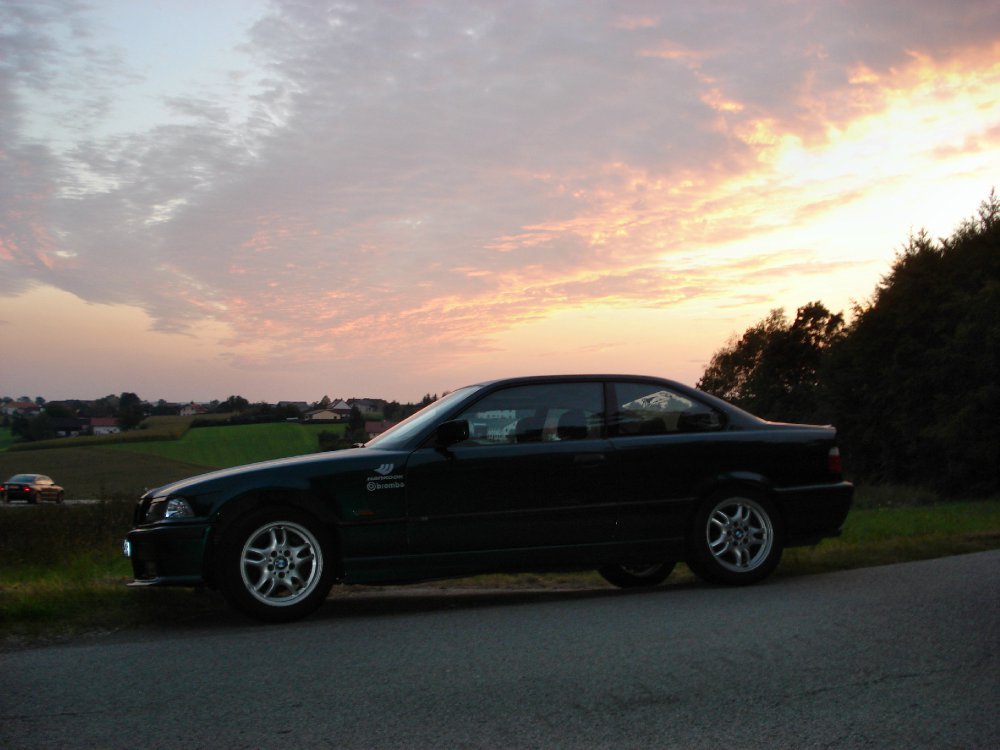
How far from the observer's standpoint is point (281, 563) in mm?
7195

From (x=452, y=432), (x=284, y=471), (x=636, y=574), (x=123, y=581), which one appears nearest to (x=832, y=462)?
(x=636, y=574)

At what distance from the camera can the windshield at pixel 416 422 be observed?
799cm

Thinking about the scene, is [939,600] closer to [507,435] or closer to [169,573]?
[507,435]

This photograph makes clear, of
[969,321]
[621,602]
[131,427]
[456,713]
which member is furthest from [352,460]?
[131,427]

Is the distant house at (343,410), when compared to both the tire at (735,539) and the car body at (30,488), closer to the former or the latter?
the tire at (735,539)

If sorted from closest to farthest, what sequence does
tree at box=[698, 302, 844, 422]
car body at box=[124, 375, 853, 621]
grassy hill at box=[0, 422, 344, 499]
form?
car body at box=[124, 375, 853, 621]
grassy hill at box=[0, 422, 344, 499]
tree at box=[698, 302, 844, 422]

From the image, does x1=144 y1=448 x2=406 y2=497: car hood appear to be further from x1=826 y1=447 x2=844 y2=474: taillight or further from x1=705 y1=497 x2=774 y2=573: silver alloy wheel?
x1=826 y1=447 x2=844 y2=474: taillight

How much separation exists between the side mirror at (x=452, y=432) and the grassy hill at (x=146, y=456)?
5194 mm

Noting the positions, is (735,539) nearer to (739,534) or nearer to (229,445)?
(739,534)

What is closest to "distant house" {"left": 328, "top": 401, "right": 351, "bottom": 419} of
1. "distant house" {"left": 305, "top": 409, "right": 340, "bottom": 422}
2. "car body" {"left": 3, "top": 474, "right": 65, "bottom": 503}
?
"distant house" {"left": 305, "top": 409, "right": 340, "bottom": 422}

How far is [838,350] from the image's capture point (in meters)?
51.8

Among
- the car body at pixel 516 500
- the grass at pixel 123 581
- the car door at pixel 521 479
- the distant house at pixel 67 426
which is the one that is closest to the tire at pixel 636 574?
the car body at pixel 516 500

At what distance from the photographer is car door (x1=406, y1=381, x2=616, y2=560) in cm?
766

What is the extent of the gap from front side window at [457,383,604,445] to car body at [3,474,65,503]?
41437 mm
